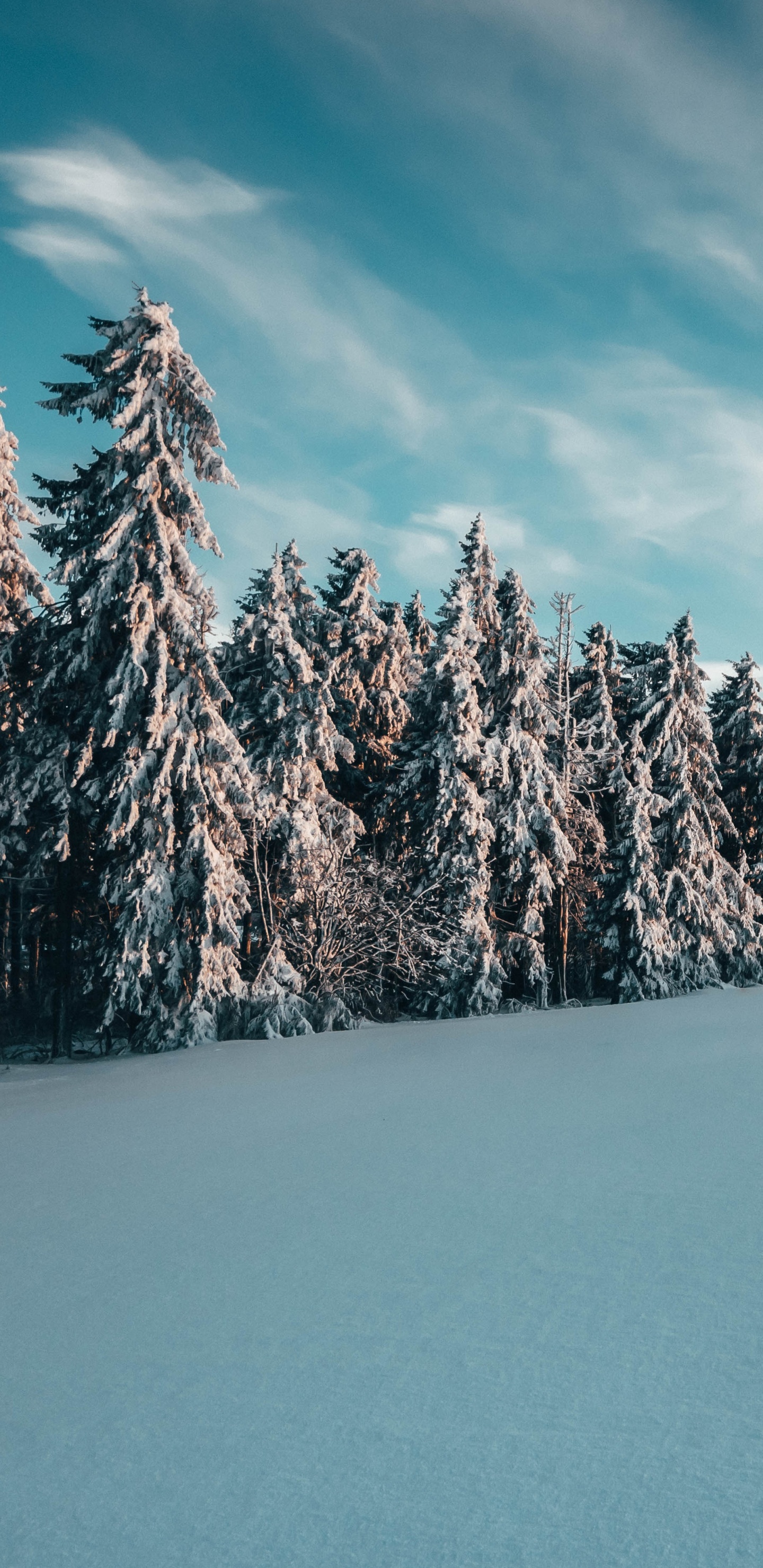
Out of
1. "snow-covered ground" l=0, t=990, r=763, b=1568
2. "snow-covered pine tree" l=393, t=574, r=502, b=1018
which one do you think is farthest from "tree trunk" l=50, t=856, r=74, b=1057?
"snow-covered ground" l=0, t=990, r=763, b=1568

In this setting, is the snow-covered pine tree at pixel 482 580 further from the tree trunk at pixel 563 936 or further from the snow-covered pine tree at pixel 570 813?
the tree trunk at pixel 563 936

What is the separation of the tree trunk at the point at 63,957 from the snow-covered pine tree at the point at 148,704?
63 millimetres

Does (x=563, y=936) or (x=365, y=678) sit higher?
(x=365, y=678)

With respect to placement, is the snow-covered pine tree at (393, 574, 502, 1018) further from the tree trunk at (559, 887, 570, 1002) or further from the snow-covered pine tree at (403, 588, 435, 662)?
the snow-covered pine tree at (403, 588, 435, 662)

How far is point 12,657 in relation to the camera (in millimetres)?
15750

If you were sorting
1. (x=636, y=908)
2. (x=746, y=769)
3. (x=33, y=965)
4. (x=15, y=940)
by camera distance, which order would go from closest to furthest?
(x=15, y=940), (x=636, y=908), (x=33, y=965), (x=746, y=769)

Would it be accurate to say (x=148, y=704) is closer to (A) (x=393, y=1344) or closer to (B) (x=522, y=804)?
(B) (x=522, y=804)

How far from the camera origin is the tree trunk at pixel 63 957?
1545 centimetres

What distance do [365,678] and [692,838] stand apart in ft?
32.9

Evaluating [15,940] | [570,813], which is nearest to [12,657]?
[15,940]

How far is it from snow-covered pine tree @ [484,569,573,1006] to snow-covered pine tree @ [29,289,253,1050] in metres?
8.16

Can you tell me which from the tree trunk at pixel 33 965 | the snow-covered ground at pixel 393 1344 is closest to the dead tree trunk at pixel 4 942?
the tree trunk at pixel 33 965

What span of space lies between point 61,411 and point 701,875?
61.6ft

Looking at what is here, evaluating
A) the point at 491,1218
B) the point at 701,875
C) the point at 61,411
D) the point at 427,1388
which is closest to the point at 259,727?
the point at 61,411
